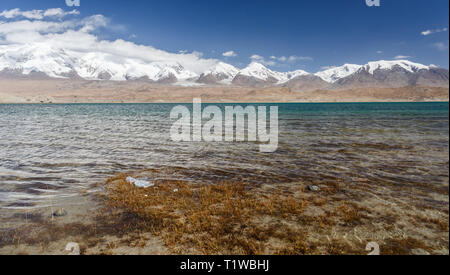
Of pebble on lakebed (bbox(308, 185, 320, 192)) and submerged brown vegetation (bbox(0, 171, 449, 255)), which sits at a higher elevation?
pebble on lakebed (bbox(308, 185, 320, 192))

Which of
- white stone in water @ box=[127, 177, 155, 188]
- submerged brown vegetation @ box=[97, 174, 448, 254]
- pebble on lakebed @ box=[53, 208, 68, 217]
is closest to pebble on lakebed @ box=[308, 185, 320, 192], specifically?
submerged brown vegetation @ box=[97, 174, 448, 254]

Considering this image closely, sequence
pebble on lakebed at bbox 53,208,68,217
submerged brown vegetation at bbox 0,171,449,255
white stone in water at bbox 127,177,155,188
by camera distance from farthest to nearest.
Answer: white stone in water at bbox 127,177,155,188 → pebble on lakebed at bbox 53,208,68,217 → submerged brown vegetation at bbox 0,171,449,255

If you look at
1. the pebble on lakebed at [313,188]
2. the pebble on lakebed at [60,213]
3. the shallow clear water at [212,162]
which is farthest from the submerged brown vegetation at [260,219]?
the shallow clear water at [212,162]

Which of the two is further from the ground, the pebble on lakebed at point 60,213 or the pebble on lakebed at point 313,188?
the pebble on lakebed at point 313,188

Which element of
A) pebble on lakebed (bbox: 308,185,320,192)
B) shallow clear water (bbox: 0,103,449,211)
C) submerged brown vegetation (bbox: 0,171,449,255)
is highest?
shallow clear water (bbox: 0,103,449,211)

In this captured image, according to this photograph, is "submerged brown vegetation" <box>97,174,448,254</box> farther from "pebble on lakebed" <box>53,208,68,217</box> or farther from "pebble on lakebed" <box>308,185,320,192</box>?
"pebble on lakebed" <box>53,208,68,217</box>

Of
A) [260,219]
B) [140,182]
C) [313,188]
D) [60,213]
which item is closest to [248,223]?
[260,219]

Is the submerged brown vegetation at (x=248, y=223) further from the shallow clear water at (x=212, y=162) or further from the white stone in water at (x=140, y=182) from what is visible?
the shallow clear water at (x=212, y=162)

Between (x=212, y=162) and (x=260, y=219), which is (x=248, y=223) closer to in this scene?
(x=260, y=219)

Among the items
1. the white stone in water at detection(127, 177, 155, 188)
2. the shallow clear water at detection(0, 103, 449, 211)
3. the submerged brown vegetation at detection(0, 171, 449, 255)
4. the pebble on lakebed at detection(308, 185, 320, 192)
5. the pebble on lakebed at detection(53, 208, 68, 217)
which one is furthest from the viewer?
the shallow clear water at detection(0, 103, 449, 211)

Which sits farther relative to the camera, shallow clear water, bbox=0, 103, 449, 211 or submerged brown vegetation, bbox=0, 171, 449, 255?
shallow clear water, bbox=0, 103, 449, 211
